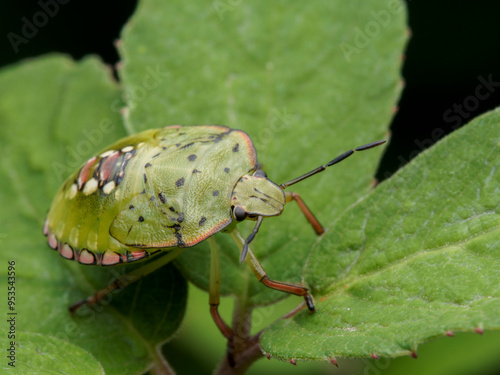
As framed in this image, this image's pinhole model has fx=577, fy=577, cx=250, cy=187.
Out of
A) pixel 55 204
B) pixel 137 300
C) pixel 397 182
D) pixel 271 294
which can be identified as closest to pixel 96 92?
pixel 55 204

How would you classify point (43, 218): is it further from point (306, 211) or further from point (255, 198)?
point (306, 211)

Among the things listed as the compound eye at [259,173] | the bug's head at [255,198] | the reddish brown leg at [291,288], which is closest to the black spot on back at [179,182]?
the bug's head at [255,198]

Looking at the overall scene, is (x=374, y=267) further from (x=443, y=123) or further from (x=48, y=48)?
(x=48, y=48)

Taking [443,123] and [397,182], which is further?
[443,123]

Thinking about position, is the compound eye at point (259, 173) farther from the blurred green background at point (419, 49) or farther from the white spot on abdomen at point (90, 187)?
the blurred green background at point (419, 49)

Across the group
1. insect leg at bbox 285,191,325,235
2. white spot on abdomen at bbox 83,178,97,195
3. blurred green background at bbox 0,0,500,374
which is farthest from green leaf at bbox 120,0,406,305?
blurred green background at bbox 0,0,500,374

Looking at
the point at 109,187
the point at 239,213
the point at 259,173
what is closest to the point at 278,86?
the point at 259,173

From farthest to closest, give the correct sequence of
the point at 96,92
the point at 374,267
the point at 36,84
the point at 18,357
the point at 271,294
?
the point at 36,84
the point at 96,92
the point at 271,294
the point at 374,267
the point at 18,357
